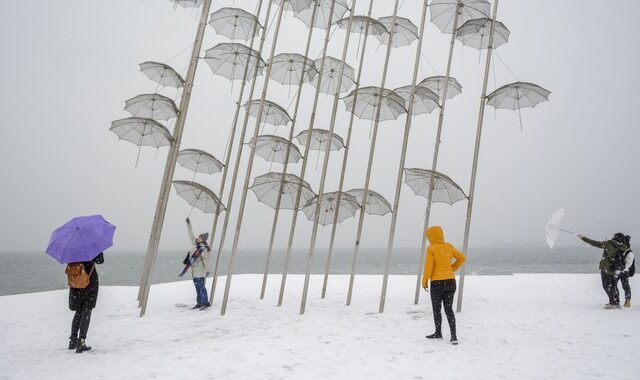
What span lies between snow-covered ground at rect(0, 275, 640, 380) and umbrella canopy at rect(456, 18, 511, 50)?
799 cm

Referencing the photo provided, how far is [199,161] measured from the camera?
11344 mm

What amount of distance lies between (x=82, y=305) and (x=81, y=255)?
43.7 inches

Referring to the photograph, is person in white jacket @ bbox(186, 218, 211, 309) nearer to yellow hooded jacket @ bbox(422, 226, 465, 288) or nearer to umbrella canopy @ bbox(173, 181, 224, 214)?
umbrella canopy @ bbox(173, 181, 224, 214)

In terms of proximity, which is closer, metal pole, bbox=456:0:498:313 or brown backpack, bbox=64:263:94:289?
brown backpack, bbox=64:263:94:289

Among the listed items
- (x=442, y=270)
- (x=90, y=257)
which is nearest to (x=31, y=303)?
(x=90, y=257)

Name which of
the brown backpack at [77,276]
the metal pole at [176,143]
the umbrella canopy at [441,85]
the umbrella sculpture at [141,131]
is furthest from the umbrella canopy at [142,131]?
the umbrella canopy at [441,85]

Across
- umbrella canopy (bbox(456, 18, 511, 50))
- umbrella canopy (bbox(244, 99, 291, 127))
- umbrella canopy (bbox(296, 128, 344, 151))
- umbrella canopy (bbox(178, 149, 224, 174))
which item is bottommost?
umbrella canopy (bbox(178, 149, 224, 174))

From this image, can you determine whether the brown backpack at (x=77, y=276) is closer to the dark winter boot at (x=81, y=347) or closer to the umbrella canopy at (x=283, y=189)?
the dark winter boot at (x=81, y=347)

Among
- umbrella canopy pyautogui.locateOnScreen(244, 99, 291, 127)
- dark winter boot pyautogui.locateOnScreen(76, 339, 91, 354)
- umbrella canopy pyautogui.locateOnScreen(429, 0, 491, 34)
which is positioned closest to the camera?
dark winter boot pyautogui.locateOnScreen(76, 339, 91, 354)

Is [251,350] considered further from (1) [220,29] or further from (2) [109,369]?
(1) [220,29]

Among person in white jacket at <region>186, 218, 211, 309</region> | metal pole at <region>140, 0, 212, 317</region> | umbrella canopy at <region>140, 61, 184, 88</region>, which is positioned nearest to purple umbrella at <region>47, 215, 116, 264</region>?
metal pole at <region>140, 0, 212, 317</region>

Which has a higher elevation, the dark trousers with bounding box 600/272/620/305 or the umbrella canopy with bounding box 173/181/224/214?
the umbrella canopy with bounding box 173/181/224/214

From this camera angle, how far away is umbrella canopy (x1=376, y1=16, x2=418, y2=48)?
12031 mm

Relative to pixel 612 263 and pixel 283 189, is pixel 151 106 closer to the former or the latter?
pixel 283 189
